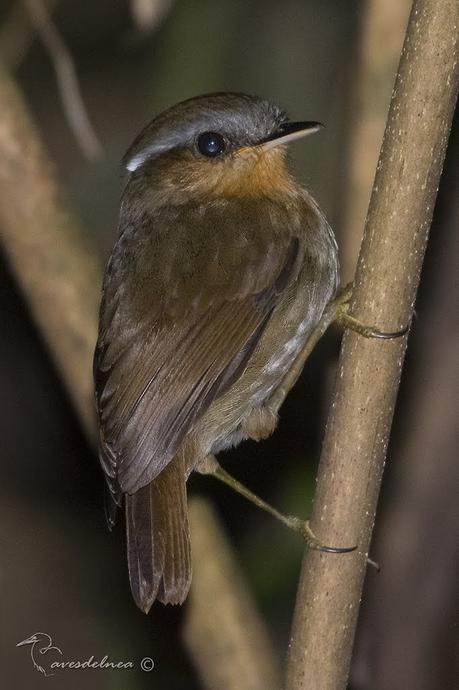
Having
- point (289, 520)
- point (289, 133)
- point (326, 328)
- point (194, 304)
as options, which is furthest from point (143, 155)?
point (289, 520)

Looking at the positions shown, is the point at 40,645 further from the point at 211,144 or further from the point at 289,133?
the point at 289,133

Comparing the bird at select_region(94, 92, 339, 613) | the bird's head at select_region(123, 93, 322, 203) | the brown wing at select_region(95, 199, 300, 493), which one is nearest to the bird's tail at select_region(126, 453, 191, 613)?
the bird at select_region(94, 92, 339, 613)

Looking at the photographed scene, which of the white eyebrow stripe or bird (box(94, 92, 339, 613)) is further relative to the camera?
the white eyebrow stripe
